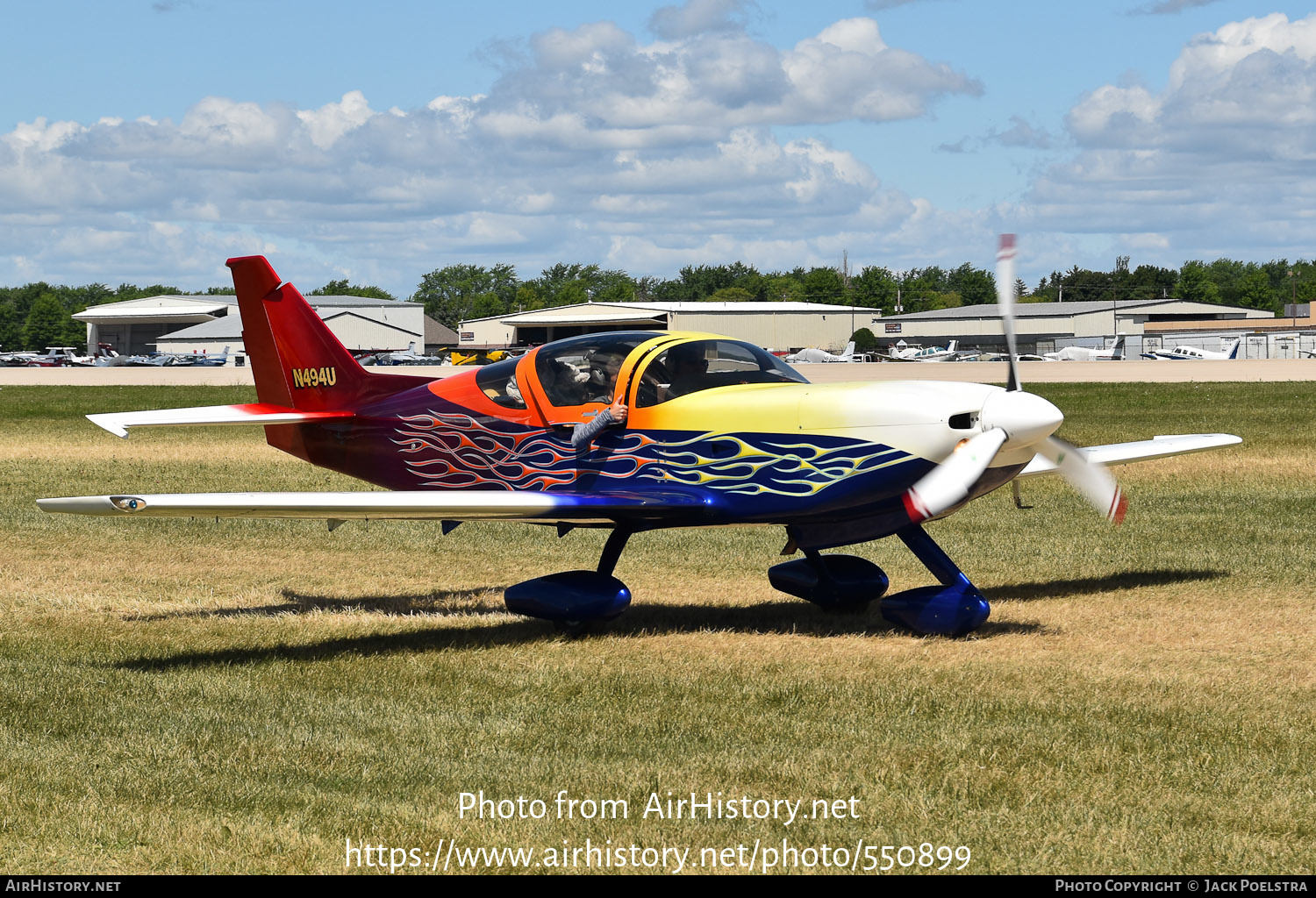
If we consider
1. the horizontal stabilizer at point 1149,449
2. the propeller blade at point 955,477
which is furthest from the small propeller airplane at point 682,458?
the horizontal stabilizer at point 1149,449

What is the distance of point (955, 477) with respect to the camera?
9375 millimetres

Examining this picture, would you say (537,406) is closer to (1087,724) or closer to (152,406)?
(1087,724)

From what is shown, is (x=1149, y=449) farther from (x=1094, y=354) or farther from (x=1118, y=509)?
(x=1094, y=354)

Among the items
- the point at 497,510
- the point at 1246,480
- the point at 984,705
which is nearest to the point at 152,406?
the point at 1246,480

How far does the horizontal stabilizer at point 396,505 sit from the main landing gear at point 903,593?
5.67ft

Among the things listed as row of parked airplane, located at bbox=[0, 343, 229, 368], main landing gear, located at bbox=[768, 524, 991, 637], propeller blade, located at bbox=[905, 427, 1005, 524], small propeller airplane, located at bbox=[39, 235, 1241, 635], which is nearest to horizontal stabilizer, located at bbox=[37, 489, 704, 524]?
small propeller airplane, located at bbox=[39, 235, 1241, 635]

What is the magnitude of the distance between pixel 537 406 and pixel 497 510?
1333 millimetres

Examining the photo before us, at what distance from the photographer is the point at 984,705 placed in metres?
8.05

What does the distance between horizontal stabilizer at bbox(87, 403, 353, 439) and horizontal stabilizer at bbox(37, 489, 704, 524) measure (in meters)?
1.67

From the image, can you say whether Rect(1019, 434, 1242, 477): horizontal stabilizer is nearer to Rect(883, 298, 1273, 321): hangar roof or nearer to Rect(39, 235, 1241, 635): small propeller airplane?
Rect(39, 235, 1241, 635): small propeller airplane

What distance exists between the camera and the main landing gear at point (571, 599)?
1037 centimetres

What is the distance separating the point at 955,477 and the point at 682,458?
6.77 ft

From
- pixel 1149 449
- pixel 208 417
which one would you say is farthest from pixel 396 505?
pixel 1149 449

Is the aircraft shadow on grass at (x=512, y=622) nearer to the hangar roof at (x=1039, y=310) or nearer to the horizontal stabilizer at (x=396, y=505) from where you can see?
the horizontal stabilizer at (x=396, y=505)
